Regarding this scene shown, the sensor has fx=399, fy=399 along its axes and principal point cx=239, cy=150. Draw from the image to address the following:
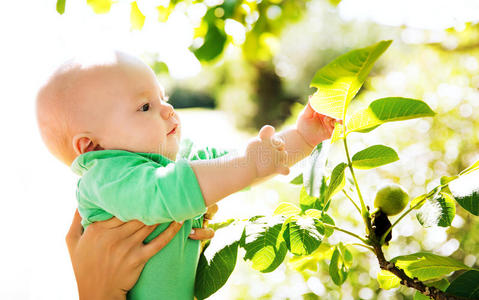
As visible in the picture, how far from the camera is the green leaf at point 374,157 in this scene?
60cm

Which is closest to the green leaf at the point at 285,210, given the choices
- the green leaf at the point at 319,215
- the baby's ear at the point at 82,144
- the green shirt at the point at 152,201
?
the green leaf at the point at 319,215

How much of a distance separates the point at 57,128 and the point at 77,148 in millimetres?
56

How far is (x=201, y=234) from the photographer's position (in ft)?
2.46

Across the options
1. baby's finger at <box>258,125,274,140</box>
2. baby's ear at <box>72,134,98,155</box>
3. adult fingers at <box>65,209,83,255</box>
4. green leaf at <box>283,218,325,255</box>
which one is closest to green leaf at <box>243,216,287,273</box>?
green leaf at <box>283,218,325,255</box>

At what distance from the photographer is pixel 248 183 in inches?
24.2

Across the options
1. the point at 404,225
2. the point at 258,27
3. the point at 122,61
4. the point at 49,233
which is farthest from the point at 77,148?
the point at 404,225

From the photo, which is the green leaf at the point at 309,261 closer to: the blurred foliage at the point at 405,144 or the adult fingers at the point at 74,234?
the blurred foliage at the point at 405,144

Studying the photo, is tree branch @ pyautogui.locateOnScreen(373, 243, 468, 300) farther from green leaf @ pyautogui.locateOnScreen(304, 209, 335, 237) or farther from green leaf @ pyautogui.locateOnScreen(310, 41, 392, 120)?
green leaf @ pyautogui.locateOnScreen(310, 41, 392, 120)

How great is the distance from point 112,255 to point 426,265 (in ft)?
1.92

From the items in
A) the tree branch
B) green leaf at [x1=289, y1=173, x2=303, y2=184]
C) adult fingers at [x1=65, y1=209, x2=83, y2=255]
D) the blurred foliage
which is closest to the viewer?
the tree branch

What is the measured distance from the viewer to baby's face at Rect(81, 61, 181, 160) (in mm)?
726

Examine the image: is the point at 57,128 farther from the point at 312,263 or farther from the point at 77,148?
the point at 312,263

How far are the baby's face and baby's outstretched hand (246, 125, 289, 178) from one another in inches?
8.6

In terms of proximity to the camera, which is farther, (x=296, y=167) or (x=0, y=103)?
(x=0, y=103)
